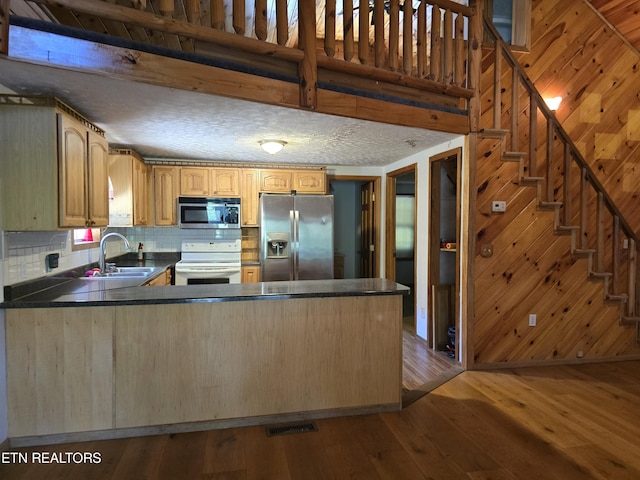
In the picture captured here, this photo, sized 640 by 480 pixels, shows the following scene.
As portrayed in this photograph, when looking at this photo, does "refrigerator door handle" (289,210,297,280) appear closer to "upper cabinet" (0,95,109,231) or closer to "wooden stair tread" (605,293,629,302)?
"upper cabinet" (0,95,109,231)

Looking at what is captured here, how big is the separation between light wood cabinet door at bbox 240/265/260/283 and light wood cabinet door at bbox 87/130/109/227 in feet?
6.79

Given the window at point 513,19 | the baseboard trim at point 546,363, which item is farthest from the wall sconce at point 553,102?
the baseboard trim at point 546,363

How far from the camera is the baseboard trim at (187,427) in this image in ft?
7.35

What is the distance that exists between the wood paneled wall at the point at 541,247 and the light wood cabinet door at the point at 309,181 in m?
2.20

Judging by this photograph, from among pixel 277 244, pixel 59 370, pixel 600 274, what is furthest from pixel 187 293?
pixel 600 274

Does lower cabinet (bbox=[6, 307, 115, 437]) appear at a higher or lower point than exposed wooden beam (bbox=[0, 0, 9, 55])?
lower

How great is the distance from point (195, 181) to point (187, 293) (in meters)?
2.69

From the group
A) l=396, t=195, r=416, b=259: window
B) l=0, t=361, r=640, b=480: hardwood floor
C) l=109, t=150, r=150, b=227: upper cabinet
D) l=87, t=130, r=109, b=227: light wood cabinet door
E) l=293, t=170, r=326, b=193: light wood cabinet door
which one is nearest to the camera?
l=0, t=361, r=640, b=480: hardwood floor

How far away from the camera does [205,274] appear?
462cm

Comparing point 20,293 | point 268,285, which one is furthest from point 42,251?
point 268,285

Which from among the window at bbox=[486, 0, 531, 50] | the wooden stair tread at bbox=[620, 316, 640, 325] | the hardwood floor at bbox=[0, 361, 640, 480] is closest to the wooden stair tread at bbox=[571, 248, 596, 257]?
the wooden stair tread at bbox=[620, 316, 640, 325]

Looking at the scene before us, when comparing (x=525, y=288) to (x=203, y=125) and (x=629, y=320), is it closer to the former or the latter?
(x=629, y=320)

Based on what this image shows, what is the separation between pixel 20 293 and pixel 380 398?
2459mm

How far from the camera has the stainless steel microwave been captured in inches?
187
